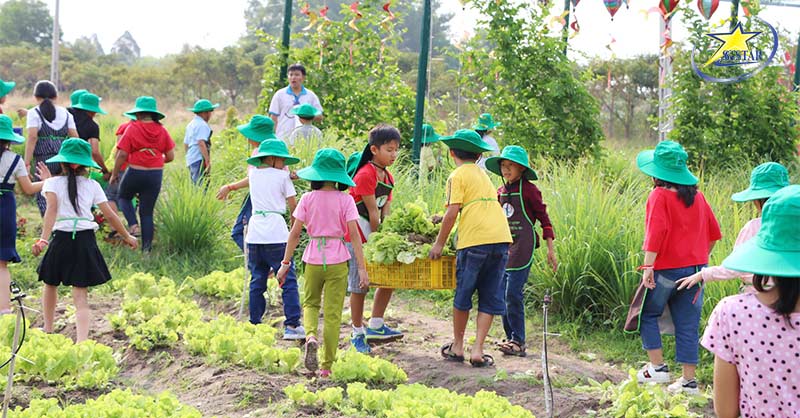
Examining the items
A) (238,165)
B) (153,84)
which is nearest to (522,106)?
(238,165)

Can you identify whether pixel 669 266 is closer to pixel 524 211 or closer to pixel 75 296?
pixel 524 211

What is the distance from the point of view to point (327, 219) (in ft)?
19.8

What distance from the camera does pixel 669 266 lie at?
19.0 feet

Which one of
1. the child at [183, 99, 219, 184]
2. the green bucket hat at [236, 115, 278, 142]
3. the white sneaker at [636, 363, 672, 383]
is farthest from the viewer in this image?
the child at [183, 99, 219, 184]

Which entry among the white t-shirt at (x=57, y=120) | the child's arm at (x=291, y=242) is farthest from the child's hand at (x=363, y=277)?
the white t-shirt at (x=57, y=120)

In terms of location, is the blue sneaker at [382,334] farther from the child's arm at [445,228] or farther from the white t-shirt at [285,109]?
the white t-shirt at [285,109]

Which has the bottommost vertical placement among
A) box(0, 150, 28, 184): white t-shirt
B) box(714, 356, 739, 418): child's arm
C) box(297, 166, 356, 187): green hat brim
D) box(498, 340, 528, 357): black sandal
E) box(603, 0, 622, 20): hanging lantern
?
box(498, 340, 528, 357): black sandal

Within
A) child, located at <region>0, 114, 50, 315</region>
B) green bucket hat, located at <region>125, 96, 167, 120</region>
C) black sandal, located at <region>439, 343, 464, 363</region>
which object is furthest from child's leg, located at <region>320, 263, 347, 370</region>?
green bucket hat, located at <region>125, 96, 167, 120</region>

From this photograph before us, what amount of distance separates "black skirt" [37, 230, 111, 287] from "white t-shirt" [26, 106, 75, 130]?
117 inches

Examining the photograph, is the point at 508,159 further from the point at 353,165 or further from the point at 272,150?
the point at 272,150

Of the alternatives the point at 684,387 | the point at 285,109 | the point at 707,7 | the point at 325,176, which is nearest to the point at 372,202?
the point at 325,176

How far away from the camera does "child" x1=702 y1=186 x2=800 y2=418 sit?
9.46ft

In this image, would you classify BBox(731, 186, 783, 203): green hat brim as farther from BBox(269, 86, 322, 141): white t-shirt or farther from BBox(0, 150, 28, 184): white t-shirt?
BBox(269, 86, 322, 141): white t-shirt

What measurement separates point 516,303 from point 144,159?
15.6ft
